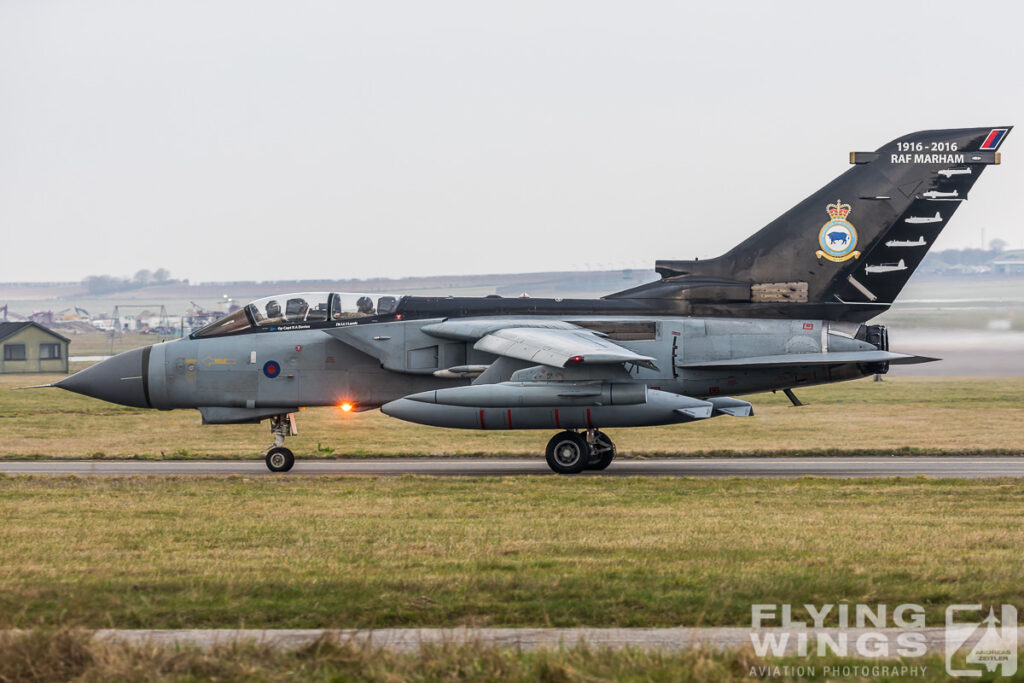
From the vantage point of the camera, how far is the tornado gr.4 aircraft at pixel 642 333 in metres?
21.5

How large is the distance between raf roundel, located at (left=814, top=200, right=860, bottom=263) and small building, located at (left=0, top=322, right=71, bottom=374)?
65.6 m

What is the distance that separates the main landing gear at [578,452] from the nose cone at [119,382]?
829 cm

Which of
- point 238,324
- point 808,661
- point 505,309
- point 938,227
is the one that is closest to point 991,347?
point 938,227

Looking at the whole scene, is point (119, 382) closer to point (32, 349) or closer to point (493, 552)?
point (493, 552)

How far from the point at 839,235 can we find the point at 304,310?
10584 mm

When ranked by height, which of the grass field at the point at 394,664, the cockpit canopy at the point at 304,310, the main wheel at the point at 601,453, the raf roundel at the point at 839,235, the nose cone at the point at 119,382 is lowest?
the main wheel at the point at 601,453

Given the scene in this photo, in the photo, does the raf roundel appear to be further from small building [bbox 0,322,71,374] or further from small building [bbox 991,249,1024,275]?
small building [bbox 0,322,71,374]

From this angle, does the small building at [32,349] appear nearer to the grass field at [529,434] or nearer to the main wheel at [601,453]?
the grass field at [529,434]

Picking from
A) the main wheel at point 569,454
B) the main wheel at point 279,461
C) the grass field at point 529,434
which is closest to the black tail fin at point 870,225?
the main wheel at point 569,454

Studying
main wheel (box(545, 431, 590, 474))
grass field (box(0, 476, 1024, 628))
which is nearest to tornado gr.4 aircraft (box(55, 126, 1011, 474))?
main wheel (box(545, 431, 590, 474))

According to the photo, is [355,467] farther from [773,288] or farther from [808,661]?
[808,661]

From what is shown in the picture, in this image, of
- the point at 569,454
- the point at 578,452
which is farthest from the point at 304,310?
the point at 578,452

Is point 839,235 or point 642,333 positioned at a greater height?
point 839,235

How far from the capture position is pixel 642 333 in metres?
22.0
